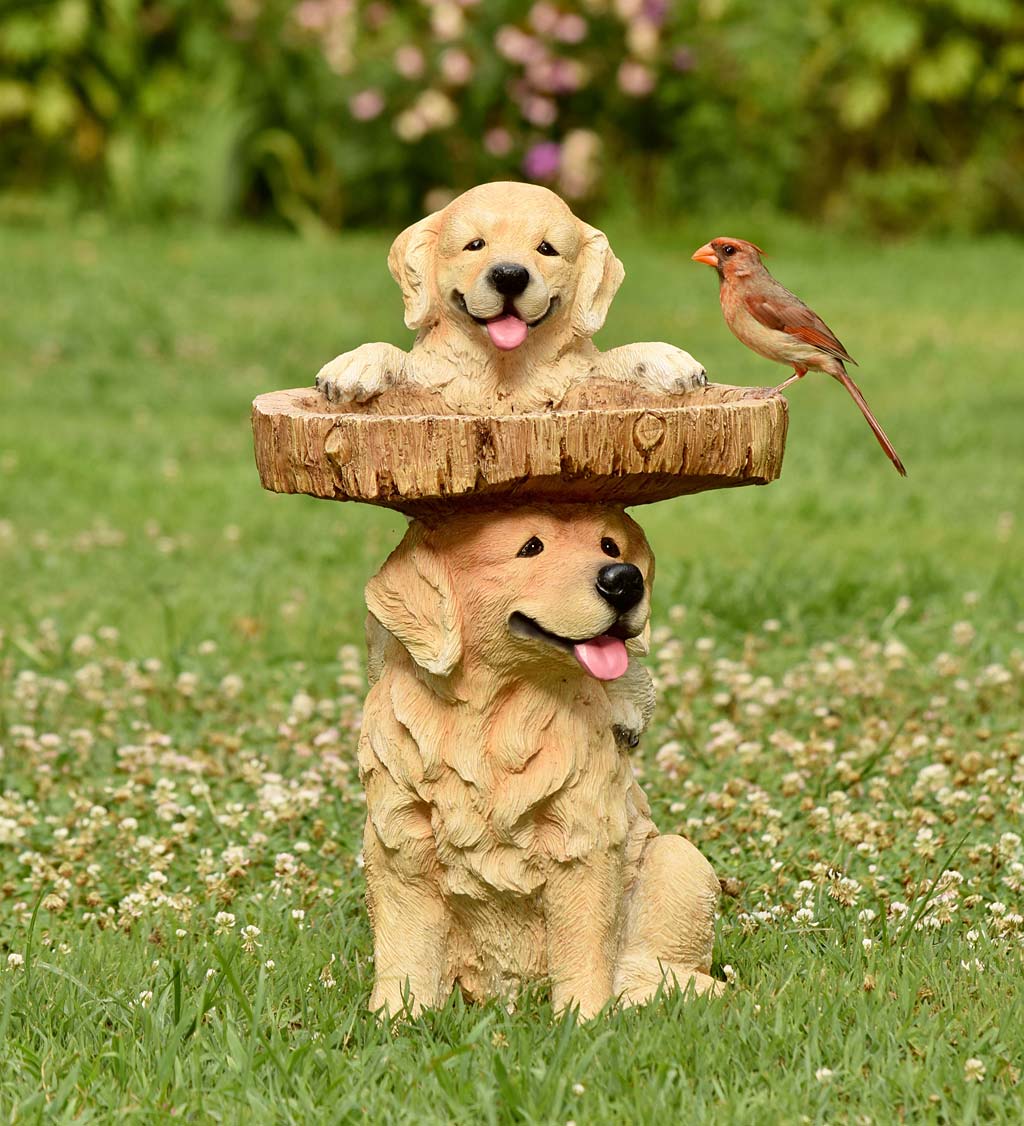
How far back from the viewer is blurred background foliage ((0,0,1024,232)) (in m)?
14.7

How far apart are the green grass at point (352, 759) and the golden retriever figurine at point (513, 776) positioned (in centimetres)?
15

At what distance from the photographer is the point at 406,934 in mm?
3660

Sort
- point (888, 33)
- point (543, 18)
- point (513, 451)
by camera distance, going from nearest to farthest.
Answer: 1. point (513, 451)
2. point (543, 18)
3. point (888, 33)

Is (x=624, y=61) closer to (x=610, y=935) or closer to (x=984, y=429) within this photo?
(x=984, y=429)

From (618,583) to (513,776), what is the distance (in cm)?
45

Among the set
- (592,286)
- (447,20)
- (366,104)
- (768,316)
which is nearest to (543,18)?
(447,20)

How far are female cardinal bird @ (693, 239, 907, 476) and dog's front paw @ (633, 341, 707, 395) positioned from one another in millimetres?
223

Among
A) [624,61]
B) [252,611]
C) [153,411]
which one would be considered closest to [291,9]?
[624,61]

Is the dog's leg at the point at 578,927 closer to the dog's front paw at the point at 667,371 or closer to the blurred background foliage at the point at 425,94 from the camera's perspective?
the dog's front paw at the point at 667,371


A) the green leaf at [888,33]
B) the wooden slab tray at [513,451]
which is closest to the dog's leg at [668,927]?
the wooden slab tray at [513,451]

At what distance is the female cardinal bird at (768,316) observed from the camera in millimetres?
3846

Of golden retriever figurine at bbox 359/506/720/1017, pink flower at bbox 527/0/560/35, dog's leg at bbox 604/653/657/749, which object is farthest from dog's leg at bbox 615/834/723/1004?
pink flower at bbox 527/0/560/35

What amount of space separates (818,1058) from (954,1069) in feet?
0.79

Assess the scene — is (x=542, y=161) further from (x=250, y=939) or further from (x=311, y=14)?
(x=250, y=939)
